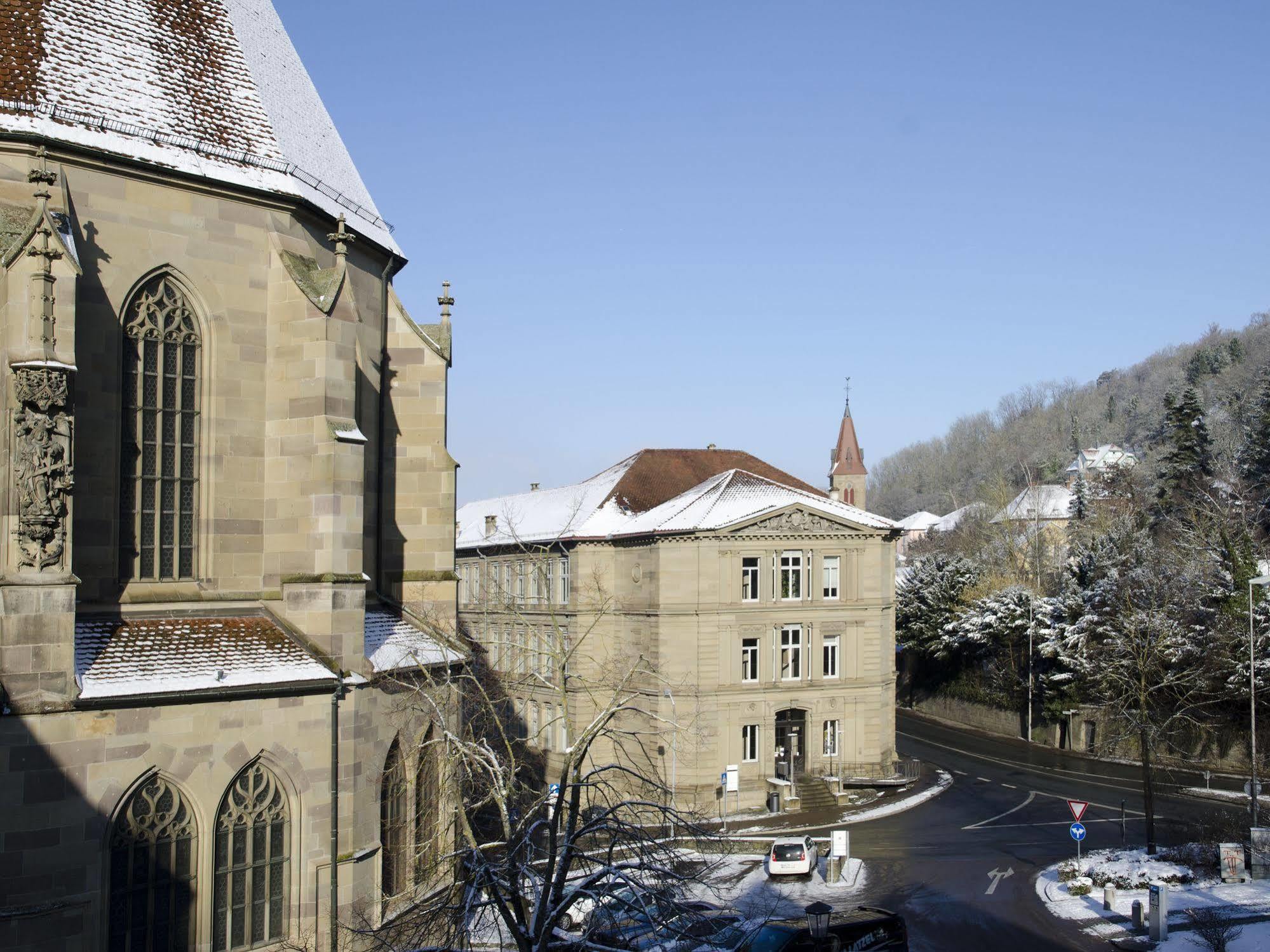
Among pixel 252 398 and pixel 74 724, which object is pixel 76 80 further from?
pixel 74 724

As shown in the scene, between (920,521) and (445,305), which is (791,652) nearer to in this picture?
(445,305)

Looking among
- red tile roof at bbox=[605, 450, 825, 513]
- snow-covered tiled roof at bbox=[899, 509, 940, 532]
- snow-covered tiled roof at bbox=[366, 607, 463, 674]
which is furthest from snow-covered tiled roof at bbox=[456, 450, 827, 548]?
snow-covered tiled roof at bbox=[899, 509, 940, 532]

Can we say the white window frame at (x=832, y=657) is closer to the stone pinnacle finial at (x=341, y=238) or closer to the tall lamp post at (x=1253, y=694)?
the tall lamp post at (x=1253, y=694)

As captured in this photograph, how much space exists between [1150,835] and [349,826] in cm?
2240

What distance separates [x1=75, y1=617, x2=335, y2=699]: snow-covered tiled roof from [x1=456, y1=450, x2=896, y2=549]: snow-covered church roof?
21.8 meters

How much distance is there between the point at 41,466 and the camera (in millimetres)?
14898

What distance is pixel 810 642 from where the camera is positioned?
152 feet

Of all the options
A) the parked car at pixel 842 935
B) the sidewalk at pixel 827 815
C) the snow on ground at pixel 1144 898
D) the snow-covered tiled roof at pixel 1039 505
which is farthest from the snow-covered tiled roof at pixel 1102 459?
the parked car at pixel 842 935

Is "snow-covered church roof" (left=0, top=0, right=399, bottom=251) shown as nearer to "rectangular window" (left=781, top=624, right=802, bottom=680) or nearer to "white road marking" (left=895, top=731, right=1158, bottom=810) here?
"rectangular window" (left=781, top=624, right=802, bottom=680)

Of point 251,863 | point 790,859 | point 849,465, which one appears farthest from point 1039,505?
point 251,863

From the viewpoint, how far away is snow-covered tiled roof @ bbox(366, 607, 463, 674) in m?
19.2

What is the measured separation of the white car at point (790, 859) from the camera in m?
30.3

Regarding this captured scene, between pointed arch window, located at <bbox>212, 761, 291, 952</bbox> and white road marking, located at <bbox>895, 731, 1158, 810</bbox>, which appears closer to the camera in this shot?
pointed arch window, located at <bbox>212, 761, 291, 952</bbox>

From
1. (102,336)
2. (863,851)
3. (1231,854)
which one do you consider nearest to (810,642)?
(863,851)
